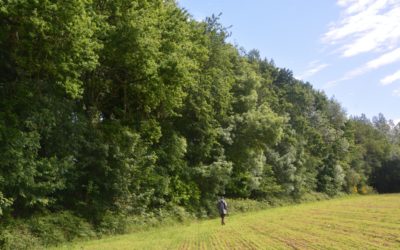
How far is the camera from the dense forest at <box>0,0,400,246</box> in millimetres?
21719

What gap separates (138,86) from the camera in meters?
30.0

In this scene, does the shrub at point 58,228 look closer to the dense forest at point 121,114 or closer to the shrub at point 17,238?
the shrub at point 17,238

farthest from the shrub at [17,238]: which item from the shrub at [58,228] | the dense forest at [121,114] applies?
the dense forest at [121,114]

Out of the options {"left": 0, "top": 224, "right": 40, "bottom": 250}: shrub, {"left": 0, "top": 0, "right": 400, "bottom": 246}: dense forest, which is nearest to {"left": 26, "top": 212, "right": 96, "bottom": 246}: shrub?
{"left": 0, "top": 224, "right": 40, "bottom": 250}: shrub

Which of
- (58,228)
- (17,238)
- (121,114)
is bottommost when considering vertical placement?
(17,238)

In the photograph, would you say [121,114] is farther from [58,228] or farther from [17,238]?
[17,238]

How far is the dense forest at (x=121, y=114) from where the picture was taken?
21.7 metres

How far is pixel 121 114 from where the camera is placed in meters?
32.0

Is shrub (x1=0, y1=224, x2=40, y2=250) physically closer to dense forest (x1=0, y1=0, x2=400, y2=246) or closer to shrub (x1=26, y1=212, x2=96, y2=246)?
shrub (x1=26, y1=212, x2=96, y2=246)

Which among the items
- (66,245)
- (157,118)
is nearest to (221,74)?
(157,118)

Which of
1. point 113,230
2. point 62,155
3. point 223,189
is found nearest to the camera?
point 62,155

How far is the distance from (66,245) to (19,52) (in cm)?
934

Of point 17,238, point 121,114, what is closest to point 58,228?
point 17,238

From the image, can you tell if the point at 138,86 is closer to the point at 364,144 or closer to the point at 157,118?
the point at 157,118
